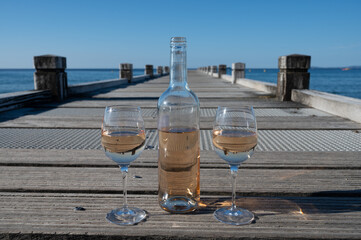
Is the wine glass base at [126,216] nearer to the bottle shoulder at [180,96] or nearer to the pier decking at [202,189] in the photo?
the pier decking at [202,189]

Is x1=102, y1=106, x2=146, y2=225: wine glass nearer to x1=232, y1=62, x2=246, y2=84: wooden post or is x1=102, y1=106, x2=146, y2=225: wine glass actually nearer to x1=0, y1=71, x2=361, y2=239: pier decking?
x1=0, y1=71, x2=361, y2=239: pier decking

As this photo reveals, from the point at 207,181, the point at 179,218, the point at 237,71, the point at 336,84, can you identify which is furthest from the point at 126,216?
the point at 336,84

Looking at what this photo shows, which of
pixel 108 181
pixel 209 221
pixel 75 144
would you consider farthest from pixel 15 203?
pixel 75 144

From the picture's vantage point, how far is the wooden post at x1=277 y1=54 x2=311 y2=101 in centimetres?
589

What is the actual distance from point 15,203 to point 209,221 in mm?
912

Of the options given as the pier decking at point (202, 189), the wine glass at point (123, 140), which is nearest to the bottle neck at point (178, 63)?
the wine glass at point (123, 140)

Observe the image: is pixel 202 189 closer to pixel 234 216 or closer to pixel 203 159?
pixel 234 216

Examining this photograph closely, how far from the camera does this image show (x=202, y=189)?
Answer: 1.63 meters

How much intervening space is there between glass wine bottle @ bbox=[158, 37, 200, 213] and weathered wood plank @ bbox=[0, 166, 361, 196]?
24 centimetres

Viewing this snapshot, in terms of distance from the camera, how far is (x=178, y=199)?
1.38 m

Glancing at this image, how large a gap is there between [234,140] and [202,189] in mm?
472

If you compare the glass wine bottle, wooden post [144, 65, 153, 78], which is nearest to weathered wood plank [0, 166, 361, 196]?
the glass wine bottle

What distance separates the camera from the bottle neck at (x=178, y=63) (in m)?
1.33

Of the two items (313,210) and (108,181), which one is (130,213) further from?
(313,210)
